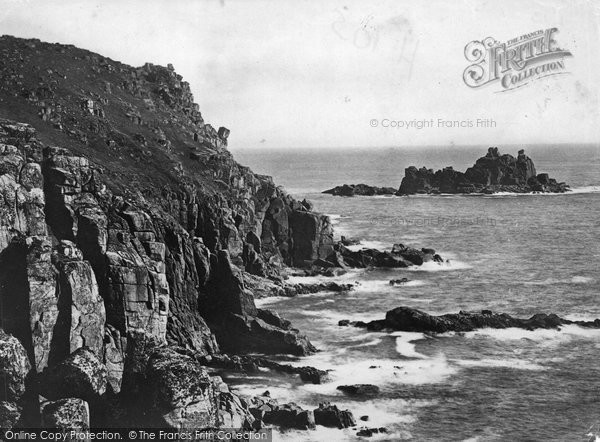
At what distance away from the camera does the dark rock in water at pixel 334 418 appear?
58.5m

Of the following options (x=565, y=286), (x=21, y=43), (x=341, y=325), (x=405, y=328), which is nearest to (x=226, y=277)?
(x=341, y=325)

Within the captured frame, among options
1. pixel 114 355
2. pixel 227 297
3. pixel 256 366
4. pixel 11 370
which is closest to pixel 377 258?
pixel 227 297

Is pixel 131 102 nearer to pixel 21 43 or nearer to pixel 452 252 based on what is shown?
pixel 21 43

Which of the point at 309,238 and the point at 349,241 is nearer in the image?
the point at 309,238

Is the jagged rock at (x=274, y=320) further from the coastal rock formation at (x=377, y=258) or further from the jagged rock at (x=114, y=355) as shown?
the coastal rock formation at (x=377, y=258)

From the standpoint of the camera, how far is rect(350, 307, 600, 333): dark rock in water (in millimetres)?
84938

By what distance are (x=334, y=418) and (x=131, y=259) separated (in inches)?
865

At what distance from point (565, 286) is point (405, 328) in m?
33.6

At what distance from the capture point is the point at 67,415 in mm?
44000

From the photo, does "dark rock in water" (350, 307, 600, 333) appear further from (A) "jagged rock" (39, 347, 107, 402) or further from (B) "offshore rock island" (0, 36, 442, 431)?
(A) "jagged rock" (39, 347, 107, 402)

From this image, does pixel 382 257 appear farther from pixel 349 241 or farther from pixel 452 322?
pixel 452 322

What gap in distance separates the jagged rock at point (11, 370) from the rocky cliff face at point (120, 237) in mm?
146

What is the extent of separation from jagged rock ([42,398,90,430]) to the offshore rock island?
86mm

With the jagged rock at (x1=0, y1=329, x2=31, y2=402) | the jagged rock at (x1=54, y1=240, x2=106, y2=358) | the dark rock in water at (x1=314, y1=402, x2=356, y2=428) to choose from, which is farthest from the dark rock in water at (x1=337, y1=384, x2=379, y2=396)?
the jagged rock at (x1=0, y1=329, x2=31, y2=402)
